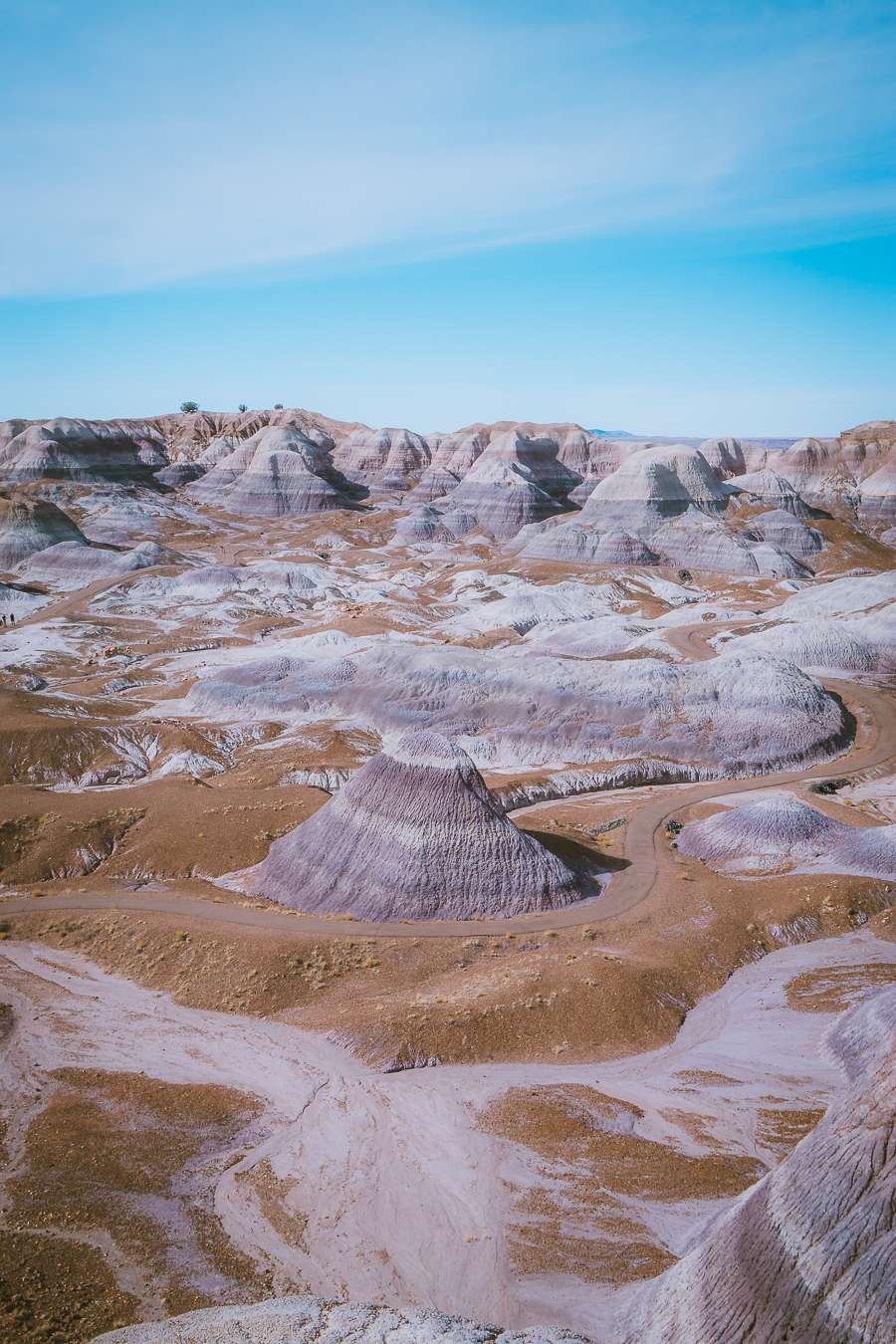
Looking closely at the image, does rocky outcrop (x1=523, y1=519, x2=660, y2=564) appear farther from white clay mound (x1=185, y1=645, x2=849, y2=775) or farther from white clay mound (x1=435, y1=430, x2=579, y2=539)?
white clay mound (x1=185, y1=645, x2=849, y2=775)

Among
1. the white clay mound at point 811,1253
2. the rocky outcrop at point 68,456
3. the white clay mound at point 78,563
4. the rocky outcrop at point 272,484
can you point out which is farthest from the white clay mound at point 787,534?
the rocky outcrop at point 68,456

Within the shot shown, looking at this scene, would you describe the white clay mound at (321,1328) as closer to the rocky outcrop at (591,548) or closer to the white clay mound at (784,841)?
the white clay mound at (784,841)

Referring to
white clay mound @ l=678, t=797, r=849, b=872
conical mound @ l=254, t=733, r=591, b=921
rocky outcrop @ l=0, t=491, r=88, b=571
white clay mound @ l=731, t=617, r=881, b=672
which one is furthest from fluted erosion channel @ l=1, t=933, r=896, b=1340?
rocky outcrop @ l=0, t=491, r=88, b=571

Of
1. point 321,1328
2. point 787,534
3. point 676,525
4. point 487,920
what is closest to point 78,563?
point 676,525

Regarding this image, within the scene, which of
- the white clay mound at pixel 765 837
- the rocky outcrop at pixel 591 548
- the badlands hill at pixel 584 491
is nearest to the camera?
the white clay mound at pixel 765 837

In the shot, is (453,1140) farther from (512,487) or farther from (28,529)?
(512,487)
